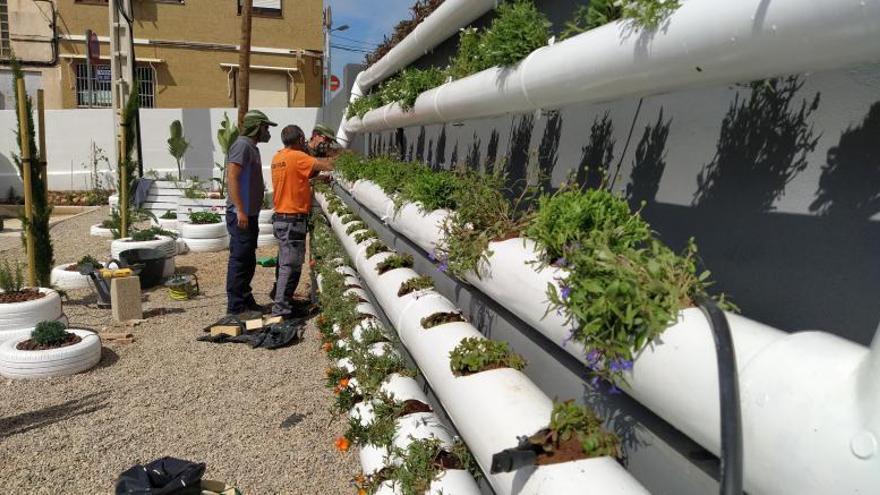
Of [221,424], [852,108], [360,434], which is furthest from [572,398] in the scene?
[221,424]

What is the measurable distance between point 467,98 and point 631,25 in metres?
1.68

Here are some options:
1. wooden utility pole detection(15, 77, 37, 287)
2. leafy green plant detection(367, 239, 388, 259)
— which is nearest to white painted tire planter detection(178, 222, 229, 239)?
wooden utility pole detection(15, 77, 37, 287)

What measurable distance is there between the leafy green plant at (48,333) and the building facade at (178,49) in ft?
67.4

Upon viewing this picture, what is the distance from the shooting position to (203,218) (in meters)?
11.8

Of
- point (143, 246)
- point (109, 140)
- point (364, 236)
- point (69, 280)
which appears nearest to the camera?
point (364, 236)

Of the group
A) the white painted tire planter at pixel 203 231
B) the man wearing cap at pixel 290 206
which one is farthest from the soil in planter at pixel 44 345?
the white painted tire planter at pixel 203 231

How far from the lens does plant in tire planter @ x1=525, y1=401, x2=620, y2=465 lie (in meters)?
1.92

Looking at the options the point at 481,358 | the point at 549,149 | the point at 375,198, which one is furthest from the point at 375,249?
the point at 481,358

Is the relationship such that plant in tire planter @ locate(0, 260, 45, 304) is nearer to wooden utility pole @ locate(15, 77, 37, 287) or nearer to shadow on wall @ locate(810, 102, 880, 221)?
wooden utility pole @ locate(15, 77, 37, 287)

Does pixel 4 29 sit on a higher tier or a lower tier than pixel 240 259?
higher

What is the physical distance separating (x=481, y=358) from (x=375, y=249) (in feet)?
9.77

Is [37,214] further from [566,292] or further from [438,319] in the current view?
[566,292]

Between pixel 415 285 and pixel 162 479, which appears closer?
pixel 162 479

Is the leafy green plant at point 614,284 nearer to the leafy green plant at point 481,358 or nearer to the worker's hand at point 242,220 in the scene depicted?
the leafy green plant at point 481,358
